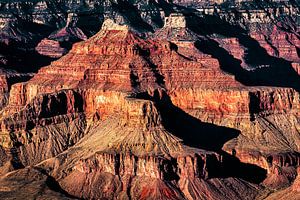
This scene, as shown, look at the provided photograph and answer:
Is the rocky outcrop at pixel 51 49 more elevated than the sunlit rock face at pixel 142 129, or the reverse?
the rocky outcrop at pixel 51 49

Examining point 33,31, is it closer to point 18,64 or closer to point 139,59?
point 18,64

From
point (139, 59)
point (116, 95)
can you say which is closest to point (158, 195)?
point (116, 95)

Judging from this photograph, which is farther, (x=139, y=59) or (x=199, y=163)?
(x=139, y=59)

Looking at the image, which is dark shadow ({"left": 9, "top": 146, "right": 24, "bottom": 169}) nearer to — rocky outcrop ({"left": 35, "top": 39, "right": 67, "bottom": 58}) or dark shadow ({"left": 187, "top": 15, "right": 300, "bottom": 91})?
dark shadow ({"left": 187, "top": 15, "right": 300, "bottom": 91})

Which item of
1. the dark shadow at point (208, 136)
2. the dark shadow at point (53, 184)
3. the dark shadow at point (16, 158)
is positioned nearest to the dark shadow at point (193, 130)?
the dark shadow at point (208, 136)

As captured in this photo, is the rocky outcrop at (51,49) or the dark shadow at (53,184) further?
the rocky outcrop at (51,49)

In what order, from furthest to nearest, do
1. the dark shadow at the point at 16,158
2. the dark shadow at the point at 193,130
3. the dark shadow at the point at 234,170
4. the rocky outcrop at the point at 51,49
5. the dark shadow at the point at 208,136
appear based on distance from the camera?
1. the rocky outcrop at the point at 51,49
2. the dark shadow at the point at 193,130
3. the dark shadow at the point at 16,158
4. the dark shadow at the point at 208,136
5. the dark shadow at the point at 234,170

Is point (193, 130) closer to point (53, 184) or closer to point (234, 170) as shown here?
point (234, 170)

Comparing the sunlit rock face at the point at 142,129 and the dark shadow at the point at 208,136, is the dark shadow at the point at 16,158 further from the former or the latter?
the dark shadow at the point at 208,136

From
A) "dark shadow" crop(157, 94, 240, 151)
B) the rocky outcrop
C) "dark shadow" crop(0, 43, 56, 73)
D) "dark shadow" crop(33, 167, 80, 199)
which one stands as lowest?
"dark shadow" crop(33, 167, 80, 199)

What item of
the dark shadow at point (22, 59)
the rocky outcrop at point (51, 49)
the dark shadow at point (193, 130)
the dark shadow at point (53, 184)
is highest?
the rocky outcrop at point (51, 49)

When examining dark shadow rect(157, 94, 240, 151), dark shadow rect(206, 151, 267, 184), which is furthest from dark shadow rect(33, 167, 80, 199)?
dark shadow rect(206, 151, 267, 184)
